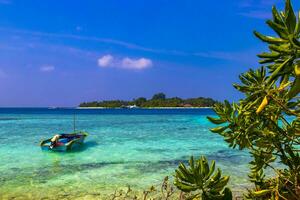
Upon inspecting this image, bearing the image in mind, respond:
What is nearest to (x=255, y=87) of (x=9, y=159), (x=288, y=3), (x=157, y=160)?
(x=288, y=3)

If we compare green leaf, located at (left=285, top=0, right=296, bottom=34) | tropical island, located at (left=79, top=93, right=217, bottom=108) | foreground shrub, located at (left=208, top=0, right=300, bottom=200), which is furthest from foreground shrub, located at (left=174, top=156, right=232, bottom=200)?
tropical island, located at (left=79, top=93, right=217, bottom=108)

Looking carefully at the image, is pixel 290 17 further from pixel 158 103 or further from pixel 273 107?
pixel 158 103

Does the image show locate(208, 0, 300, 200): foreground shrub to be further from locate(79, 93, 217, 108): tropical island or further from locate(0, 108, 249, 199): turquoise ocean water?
locate(79, 93, 217, 108): tropical island

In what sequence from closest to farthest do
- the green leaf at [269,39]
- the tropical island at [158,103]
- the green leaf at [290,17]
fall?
the green leaf at [290,17] < the green leaf at [269,39] < the tropical island at [158,103]

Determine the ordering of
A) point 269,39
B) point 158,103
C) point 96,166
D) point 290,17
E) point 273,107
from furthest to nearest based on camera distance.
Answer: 1. point 158,103
2. point 96,166
3. point 273,107
4. point 269,39
5. point 290,17

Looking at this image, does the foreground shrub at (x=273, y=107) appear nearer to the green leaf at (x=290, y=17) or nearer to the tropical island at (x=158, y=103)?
the green leaf at (x=290, y=17)

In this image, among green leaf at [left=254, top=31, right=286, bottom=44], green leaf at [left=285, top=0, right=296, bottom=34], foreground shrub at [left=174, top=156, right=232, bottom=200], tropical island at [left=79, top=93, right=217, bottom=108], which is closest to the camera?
green leaf at [left=285, top=0, right=296, bottom=34]

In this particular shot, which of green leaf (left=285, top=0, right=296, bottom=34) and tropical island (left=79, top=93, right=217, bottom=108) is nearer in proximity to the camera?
green leaf (left=285, top=0, right=296, bottom=34)

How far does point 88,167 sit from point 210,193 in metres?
10.6

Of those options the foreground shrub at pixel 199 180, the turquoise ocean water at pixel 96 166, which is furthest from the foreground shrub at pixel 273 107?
the turquoise ocean water at pixel 96 166

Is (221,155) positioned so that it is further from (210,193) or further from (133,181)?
(210,193)

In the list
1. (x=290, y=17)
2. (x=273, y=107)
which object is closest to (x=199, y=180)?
(x=273, y=107)

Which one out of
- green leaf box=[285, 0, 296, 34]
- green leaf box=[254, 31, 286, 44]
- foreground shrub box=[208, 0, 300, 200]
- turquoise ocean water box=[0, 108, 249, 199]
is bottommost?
turquoise ocean water box=[0, 108, 249, 199]

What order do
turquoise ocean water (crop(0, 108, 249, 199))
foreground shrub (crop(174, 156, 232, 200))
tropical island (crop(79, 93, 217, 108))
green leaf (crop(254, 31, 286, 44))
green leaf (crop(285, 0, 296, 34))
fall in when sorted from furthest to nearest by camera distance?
tropical island (crop(79, 93, 217, 108)) < turquoise ocean water (crop(0, 108, 249, 199)) < foreground shrub (crop(174, 156, 232, 200)) < green leaf (crop(254, 31, 286, 44)) < green leaf (crop(285, 0, 296, 34))
